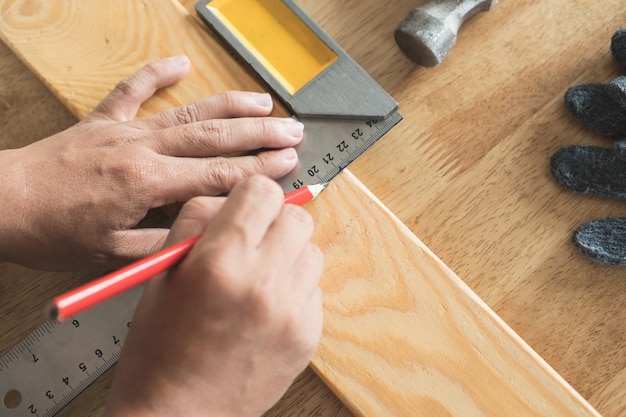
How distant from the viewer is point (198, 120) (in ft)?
3.27

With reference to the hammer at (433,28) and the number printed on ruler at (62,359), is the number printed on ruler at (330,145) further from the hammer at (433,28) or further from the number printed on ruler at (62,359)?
the number printed on ruler at (62,359)

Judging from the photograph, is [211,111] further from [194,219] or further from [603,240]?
[603,240]

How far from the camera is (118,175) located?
0.92m

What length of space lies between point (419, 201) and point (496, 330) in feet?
0.89

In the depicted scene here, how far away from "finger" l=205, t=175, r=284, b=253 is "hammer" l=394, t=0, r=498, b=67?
19.7 inches

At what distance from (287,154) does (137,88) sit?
0.29 meters

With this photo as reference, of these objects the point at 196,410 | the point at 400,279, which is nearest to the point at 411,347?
the point at 400,279

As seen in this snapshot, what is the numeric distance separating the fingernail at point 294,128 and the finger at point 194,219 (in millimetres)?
258

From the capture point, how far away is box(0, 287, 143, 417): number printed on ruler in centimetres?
95

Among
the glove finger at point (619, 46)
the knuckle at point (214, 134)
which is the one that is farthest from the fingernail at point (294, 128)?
the glove finger at point (619, 46)

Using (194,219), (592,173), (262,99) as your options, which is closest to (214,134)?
(262,99)

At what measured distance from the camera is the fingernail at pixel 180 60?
3.45 ft

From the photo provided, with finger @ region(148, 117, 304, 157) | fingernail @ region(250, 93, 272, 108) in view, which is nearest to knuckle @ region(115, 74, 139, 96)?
finger @ region(148, 117, 304, 157)

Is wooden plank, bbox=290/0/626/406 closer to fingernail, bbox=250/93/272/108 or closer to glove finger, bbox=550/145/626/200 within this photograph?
glove finger, bbox=550/145/626/200
